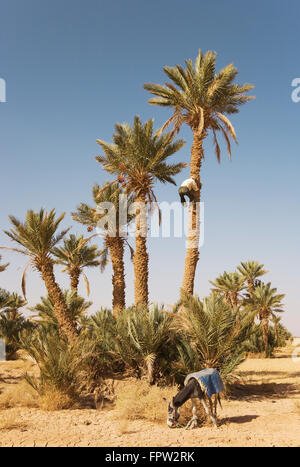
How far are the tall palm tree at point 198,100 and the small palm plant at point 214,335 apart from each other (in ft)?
16.1

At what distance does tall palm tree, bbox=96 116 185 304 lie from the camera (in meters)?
15.7

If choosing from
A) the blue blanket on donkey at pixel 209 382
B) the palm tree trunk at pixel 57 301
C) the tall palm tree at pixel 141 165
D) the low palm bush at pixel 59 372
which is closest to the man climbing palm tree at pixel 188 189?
the tall palm tree at pixel 141 165

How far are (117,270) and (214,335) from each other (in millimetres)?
9437

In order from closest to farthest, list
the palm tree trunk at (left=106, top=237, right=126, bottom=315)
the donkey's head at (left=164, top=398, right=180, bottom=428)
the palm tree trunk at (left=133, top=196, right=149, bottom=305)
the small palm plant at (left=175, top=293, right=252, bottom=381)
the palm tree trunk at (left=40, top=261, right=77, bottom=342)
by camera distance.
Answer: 1. the donkey's head at (left=164, top=398, right=180, bottom=428)
2. the small palm plant at (left=175, top=293, right=252, bottom=381)
3. the palm tree trunk at (left=40, top=261, right=77, bottom=342)
4. the palm tree trunk at (left=133, top=196, right=149, bottom=305)
5. the palm tree trunk at (left=106, top=237, right=126, bottom=315)

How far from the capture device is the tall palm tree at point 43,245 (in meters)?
12.7

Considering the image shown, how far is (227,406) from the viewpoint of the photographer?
360 inches

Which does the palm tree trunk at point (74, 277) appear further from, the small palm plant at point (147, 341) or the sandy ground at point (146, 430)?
the sandy ground at point (146, 430)

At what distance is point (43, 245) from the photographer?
41.7 ft

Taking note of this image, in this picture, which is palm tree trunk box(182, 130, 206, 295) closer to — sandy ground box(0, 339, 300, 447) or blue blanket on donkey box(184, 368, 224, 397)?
sandy ground box(0, 339, 300, 447)

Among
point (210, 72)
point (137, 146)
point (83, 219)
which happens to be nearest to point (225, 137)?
point (210, 72)

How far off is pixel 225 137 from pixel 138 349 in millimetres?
11031

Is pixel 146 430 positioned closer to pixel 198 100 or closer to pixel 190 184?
pixel 190 184

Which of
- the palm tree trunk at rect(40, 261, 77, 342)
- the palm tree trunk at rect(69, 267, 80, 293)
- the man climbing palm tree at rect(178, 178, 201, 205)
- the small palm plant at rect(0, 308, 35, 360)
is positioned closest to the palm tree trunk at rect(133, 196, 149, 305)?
the man climbing palm tree at rect(178, 178, 201, 205)
